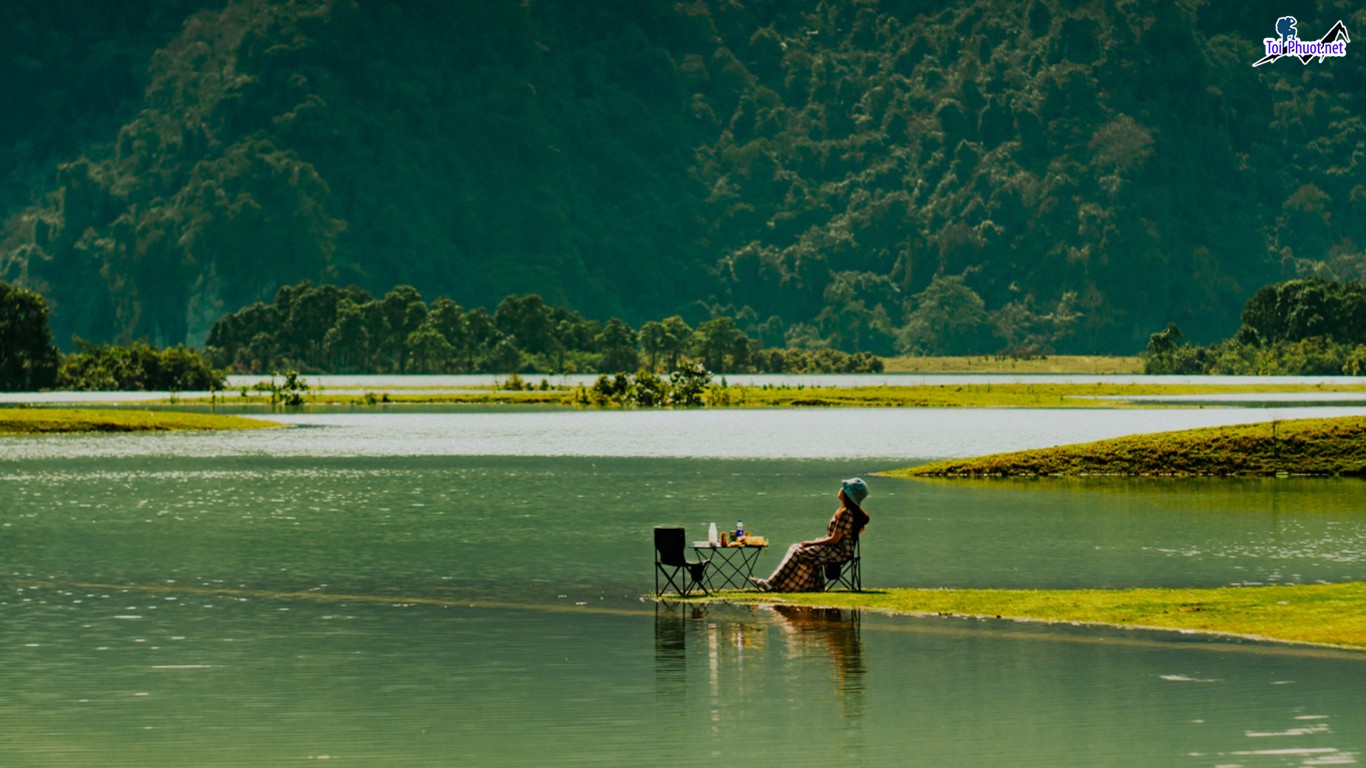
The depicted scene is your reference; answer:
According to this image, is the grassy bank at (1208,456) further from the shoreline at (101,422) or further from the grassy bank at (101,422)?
the grassy bank at (101,422)

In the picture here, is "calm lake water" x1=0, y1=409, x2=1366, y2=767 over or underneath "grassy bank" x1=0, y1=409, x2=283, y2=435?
underneath

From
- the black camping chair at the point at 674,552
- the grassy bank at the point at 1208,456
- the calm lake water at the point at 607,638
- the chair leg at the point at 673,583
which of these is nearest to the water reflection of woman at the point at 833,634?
the calm lake water at the point at 607,638

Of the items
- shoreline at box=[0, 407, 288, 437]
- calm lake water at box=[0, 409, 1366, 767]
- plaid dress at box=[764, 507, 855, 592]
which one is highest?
shoreline at box=[0, 407, 288, 437]

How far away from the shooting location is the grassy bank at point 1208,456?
8419 cm

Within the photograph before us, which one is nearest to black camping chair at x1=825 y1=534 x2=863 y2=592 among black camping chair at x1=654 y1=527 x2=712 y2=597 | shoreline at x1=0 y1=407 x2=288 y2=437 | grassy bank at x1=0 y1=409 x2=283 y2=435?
black camping chair at x1=654 y1=527 x2=712 y2=597

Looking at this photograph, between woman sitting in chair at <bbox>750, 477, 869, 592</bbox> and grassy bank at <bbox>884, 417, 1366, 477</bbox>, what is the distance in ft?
158

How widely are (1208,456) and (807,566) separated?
50685mm

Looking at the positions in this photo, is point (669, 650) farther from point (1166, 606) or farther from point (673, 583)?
point (1166, 606)

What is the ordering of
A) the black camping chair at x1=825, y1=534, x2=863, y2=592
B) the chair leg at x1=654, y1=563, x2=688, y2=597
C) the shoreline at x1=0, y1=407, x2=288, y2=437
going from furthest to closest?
1. the shoreline at x1=0, y1=407, x2=288, y2=437
2. the chair leg at x1=654, y1=563, x2=688, y2=597
3. the black camping chair at x1=825, y1=534, x2=863, y2=592

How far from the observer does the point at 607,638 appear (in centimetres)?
3572

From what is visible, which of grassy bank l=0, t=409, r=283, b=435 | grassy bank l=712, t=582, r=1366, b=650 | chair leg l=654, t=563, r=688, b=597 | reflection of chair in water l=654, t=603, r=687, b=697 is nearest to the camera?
reflection of chair in water l=654, t=603, r=687, b=697

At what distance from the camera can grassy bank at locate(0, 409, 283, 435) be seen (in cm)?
14350

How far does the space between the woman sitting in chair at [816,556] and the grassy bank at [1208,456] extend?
48212 mm

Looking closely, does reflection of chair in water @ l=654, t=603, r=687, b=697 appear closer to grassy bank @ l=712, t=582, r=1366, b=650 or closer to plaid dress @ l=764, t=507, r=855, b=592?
grassy bank @ l=712, t=582, r=1366, b=650
